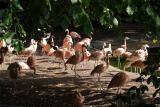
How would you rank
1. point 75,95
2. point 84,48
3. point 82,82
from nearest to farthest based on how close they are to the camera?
point 75,95
point 82,82
point 84,48

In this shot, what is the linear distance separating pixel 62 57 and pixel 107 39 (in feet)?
28.8

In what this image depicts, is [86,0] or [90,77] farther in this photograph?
[90,77]

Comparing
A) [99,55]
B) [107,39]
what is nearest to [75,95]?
[99,55]

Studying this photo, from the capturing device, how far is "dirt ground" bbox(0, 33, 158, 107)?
8531mm

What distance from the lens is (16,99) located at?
346 inches

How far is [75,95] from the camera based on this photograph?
25.7 feet

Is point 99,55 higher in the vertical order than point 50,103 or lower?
higher

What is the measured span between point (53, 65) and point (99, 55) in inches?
49.9

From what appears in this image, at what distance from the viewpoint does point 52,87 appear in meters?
9.47

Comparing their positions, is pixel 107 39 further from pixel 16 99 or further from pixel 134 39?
pixel 16 99

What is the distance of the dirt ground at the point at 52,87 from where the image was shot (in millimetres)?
8531

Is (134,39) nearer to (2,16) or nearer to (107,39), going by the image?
(107,39)

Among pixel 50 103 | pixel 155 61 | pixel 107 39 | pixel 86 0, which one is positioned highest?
pixel 107 39

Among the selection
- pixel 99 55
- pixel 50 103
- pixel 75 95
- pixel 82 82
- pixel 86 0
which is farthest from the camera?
pixel 99 55
